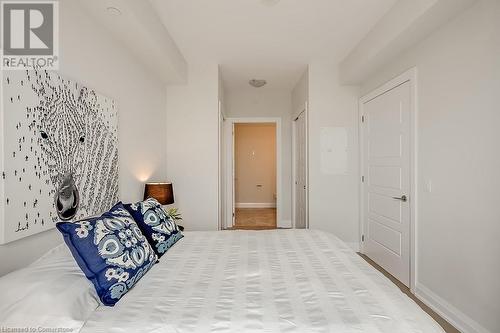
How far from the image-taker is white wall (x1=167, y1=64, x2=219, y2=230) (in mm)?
3855

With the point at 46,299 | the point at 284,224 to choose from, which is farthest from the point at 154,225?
the point at 284,224

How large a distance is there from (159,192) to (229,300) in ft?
6.44

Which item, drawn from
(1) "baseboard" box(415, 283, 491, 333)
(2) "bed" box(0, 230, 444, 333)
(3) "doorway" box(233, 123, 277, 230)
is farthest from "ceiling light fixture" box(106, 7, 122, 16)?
(3) "doorway" box(233, 123, 277, 230)

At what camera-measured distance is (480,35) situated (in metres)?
1.95

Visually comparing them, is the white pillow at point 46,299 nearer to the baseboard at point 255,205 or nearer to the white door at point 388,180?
the white door at point 388,180

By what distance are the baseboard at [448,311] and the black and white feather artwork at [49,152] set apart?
8.99ft

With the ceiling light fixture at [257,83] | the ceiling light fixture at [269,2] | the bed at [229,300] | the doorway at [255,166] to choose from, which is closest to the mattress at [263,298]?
the bed at [229,300]

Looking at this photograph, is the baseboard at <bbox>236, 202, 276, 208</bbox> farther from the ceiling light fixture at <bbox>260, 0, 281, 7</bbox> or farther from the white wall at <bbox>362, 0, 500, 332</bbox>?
the ceiling light fixture at <bbox>260, 0, 281, 7</bbox>

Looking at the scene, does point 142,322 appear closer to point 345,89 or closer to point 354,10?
point 354,10

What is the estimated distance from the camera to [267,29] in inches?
115

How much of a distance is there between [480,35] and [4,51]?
2.79 meters

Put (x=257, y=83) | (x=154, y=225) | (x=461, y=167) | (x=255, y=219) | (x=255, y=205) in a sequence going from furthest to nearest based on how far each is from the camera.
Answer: (x=255, y=205) → (x=255, y=219) → (x=257, y=83) → (x=461, y=167) → (x=154, y=225)

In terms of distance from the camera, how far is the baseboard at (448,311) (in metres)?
2.02

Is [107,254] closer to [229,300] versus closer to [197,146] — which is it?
[229,300]
